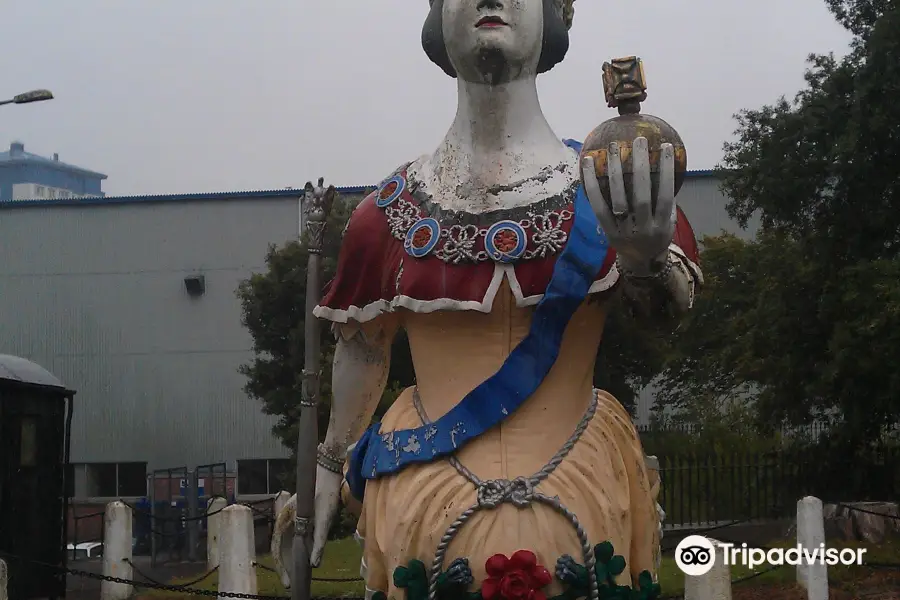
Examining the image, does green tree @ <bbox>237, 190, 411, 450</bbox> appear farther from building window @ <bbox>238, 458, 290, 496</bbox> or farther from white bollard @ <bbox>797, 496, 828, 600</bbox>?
white bollard @ <bbox>797, 496, 828, 600</bbox>

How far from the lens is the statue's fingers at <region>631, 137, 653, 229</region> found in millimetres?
2318

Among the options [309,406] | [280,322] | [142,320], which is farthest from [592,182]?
[142,320]

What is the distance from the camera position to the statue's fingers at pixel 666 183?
2338mm

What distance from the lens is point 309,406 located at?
3.54 m

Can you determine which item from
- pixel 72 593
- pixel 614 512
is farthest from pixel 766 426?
pixel 614 512

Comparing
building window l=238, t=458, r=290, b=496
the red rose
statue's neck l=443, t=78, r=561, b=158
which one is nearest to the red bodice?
statue's neck l=443, t=78, r=561, b=158

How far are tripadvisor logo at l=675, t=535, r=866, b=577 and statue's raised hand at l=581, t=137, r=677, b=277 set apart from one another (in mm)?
2896

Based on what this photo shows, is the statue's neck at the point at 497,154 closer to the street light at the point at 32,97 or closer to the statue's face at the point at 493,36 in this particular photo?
the statue's face at the point at 493,36

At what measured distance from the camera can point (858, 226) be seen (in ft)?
39.3

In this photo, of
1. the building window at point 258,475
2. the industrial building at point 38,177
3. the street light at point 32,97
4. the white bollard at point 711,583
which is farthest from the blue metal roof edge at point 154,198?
the industrial building at point 38,177

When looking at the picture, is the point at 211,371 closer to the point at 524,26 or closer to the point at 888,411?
the point at 888,411

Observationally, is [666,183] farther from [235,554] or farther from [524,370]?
[235,554]

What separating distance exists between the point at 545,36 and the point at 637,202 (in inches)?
41.0

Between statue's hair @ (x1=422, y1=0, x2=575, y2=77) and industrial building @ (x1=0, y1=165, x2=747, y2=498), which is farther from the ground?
industrial building @ (x1=0, y1=165, x2=747, y2=498)
